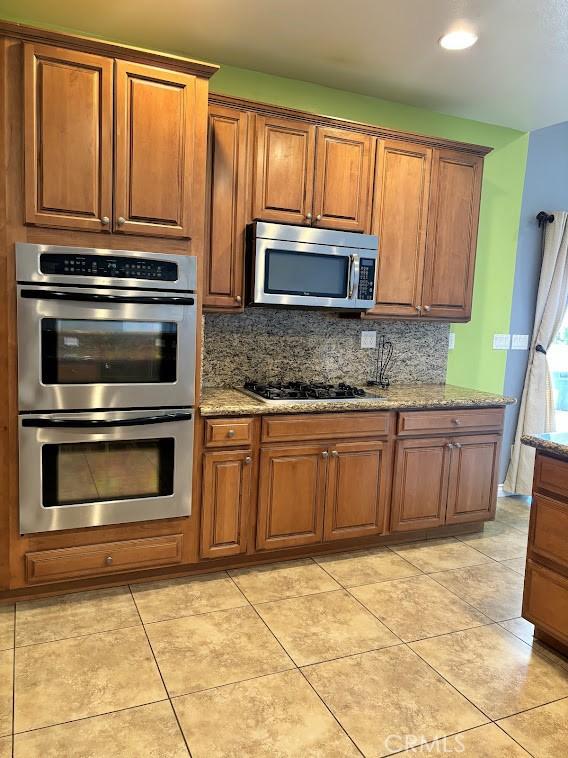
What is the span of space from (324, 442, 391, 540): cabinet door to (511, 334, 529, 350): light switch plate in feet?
5.81

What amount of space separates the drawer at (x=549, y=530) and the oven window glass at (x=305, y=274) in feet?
5.15

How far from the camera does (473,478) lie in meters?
3.70

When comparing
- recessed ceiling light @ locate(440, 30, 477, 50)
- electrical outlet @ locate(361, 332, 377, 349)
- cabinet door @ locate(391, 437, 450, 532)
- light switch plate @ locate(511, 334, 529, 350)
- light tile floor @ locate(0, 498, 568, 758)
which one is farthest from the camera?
light switch plate @ locate(511, 334, 529, 350)

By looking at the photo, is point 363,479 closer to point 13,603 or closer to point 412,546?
point 412,546

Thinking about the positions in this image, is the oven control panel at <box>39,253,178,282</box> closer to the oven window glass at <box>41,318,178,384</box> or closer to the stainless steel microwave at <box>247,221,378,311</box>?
the oven window glass at <box>41,318,178,384</box>

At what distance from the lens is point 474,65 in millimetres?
3254

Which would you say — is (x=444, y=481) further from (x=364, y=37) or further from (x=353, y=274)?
(x=364, y=37)

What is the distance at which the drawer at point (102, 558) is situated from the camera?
2.67 metres

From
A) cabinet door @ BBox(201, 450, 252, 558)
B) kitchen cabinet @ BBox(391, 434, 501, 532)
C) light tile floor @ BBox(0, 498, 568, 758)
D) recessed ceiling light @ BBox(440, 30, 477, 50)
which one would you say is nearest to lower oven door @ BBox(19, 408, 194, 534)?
cabinet door @ BBox(201, 450, 252, 558)

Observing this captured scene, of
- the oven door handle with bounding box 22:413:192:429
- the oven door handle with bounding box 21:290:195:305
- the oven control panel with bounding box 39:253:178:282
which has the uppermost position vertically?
the oven control panel with bounding box 39:253:178:282

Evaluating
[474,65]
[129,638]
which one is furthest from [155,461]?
[474,65]

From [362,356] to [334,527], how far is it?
3.99 ft

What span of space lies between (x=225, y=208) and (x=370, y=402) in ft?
4.37

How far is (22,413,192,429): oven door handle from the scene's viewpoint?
258 centimetres
